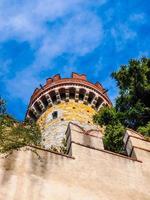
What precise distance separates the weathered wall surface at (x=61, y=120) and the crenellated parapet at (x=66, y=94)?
473 millimetres

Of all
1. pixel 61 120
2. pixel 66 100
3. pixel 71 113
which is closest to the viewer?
pixel 61 120

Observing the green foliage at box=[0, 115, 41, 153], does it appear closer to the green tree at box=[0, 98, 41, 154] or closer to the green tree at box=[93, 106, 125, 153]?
the green tree at box=[0, 98, 41, 154]

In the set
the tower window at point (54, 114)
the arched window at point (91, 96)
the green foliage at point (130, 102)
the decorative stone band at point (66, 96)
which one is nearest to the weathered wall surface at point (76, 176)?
the green foliage at point (130, 102)

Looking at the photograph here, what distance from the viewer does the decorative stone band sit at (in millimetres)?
30500

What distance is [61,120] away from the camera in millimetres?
27453

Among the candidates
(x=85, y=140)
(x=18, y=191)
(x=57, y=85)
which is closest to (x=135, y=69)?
(x=85, y=140)

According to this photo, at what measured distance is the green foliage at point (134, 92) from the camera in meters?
15.1

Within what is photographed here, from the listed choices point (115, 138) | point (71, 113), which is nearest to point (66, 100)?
point (71, 113)

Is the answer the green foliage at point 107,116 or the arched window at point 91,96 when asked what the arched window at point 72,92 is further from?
the green foliage at point 107,116

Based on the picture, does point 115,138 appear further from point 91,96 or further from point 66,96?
point 91,96

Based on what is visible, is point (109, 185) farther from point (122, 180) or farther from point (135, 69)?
point (135, 69)

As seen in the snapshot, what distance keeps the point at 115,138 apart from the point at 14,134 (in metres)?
6.48

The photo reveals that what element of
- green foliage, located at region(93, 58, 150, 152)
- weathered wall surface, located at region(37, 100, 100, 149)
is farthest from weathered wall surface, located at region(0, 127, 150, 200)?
weathered wall surface, located at region(37, 100, 100, 149)

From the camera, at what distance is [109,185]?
24.7 ft
